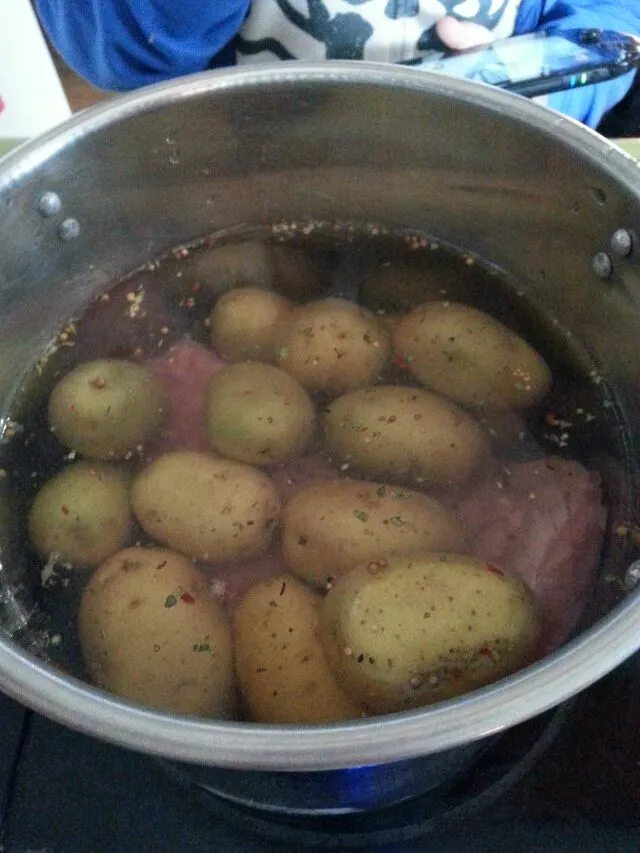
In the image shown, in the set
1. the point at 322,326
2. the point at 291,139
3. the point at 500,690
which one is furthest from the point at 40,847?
the point at 291,139

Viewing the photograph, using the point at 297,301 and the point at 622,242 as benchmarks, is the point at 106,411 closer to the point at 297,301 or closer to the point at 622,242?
the point at 297,301

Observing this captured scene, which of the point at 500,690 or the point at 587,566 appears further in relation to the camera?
the point at 587,566

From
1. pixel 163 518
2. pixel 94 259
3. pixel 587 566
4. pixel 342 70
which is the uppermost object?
pixel 342 70

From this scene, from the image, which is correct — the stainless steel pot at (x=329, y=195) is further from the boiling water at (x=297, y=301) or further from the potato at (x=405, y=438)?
the potato at (x=405, y=438)

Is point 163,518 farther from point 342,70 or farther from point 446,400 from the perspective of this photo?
point 342,70

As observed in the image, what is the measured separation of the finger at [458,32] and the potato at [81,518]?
69cm

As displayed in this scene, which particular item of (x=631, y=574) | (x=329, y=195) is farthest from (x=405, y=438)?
(x=329, y=195)

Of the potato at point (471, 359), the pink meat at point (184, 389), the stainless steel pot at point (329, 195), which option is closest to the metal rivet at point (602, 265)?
the stainless steel pot at point (329, 195)

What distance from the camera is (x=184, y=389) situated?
2.31 ft

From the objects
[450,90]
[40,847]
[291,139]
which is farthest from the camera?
[291,139]

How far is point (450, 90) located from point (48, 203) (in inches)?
13.4

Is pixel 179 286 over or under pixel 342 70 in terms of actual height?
under

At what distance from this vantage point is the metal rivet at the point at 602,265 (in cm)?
62

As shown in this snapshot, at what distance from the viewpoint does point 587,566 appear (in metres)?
0.58
